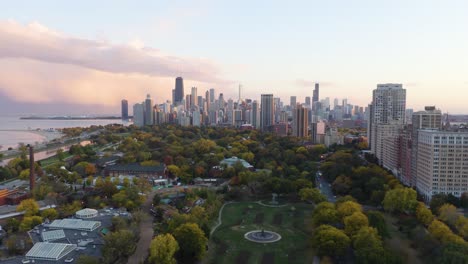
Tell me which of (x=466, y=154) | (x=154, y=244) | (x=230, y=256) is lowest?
(x=230, y=256)

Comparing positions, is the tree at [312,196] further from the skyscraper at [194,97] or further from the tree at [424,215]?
the skyscraper at [194,97]

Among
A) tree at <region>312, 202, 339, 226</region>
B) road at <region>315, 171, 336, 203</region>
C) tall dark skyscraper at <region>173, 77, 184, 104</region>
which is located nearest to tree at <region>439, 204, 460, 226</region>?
tree at <region>312, 202, 339, 226</region>

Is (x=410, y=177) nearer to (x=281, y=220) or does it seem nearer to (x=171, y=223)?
(x=281, y=220)

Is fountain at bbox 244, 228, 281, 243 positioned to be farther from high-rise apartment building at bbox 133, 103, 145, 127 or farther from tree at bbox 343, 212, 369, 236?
high-rise apartment building at bbox 133, 103, 145, 127

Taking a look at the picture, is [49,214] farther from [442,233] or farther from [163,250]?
[442,233]

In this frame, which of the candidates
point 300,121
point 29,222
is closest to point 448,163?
point 29,222

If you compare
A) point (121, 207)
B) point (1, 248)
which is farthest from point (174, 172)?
point (1, 248)
